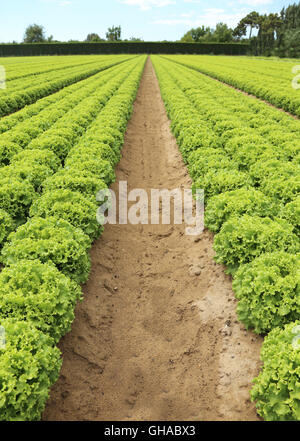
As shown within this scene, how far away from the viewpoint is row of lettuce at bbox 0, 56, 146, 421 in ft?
14.7

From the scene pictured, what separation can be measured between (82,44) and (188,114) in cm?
10301

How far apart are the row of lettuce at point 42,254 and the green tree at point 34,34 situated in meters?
151

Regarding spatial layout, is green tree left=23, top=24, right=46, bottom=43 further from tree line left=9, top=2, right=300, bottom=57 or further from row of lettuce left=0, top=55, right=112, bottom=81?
row of lettuce left=0, top=55, right=112, bottom=81

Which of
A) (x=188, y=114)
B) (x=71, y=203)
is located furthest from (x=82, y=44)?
(x=71, y=203)

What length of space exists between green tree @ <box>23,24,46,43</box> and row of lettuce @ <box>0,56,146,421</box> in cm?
15121

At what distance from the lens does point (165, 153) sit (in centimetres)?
1656

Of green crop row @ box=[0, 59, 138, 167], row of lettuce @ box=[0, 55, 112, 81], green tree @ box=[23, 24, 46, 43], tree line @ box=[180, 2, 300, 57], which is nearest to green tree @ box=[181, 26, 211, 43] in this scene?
tree line @ box=[180, 2, 300, 57]

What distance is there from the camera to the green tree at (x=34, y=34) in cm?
13788

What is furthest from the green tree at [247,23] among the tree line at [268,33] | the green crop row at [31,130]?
the green crop row at [31,130]

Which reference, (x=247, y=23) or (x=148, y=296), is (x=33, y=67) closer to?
(x=148, y=296)

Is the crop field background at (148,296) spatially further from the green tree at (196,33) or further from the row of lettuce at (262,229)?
the green tree at (196,33)

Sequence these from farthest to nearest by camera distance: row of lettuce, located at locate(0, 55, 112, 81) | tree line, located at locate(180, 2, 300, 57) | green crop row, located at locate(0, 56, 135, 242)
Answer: tree line, located at locate(180, 2, 300, 57) → row of lettuce, located at locate(0, 55, 112, 81) → green crop row, located at locate(0, 56, 135, 242)

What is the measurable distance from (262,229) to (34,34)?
16008 cm
